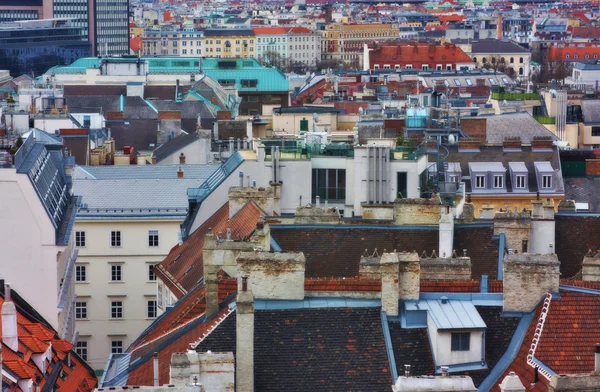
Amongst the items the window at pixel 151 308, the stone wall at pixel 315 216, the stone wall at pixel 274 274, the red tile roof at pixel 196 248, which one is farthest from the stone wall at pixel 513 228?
the window at pixel 151 308

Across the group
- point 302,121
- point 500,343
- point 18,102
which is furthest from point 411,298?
point 18,102

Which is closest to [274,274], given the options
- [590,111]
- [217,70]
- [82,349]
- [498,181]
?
[82,349]

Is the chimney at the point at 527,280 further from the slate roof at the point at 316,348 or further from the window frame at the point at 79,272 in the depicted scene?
the window frame at the point at 79,272

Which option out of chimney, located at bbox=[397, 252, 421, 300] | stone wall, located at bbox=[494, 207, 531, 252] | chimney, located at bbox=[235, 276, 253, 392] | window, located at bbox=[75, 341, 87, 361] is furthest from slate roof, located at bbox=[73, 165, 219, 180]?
chimney, located at bbox=[235, 276, 253, 392]

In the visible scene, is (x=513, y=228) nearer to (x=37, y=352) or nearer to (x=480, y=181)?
(x=37, y=352)

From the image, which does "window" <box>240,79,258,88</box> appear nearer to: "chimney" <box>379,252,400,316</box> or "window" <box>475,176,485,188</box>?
"window" <box>475,176,485,188</box>
